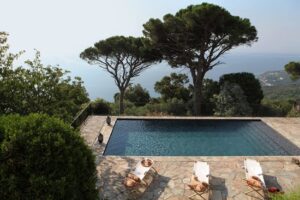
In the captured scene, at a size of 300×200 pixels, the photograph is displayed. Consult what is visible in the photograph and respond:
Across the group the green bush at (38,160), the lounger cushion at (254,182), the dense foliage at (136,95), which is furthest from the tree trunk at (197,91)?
the green bush at (38,160)

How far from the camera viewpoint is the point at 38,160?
17.3 feet

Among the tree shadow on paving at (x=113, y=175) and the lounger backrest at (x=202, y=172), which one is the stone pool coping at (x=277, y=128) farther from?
the lounger backrest at (x=202, y=172)

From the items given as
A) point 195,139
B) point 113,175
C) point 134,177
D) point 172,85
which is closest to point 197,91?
point 172,85

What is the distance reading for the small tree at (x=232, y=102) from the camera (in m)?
21.1

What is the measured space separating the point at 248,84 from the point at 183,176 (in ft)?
46.1

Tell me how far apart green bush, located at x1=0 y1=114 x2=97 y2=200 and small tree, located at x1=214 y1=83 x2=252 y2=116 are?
54.4 feet

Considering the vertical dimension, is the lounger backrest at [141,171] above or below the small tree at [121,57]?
below

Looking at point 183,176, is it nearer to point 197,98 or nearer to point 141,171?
point 141,171

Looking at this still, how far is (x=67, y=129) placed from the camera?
19.0ft

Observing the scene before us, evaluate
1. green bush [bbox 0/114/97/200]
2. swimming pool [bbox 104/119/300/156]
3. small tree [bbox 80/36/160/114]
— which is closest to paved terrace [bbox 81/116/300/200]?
swimming pool [bbox 104/119/300/156]

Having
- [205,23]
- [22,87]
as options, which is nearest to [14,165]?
[22,87]

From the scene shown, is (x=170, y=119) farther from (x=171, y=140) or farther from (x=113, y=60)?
(x=113, y=60)

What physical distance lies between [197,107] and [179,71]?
4.24 metres

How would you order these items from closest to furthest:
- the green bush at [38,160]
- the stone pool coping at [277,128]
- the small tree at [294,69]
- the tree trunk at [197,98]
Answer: the green bush at [38,160], the stone pool coping at [277,128], the tree trunk at [197,98], the small tree at [294,69]
